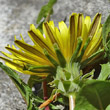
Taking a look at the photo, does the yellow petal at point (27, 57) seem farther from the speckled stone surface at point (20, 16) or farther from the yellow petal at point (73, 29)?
the speckled stone surface at point (20, 16)

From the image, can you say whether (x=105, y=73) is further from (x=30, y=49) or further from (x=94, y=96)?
Result: (x=30, y=49)

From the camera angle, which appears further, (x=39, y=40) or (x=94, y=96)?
(x=39, y=40)

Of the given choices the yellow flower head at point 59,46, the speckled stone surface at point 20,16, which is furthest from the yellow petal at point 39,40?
the speckled stone surface at point 20,16

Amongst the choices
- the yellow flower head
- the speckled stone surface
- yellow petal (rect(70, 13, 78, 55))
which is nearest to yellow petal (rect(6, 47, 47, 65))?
the yellow flower head

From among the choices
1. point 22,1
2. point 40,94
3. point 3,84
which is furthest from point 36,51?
point 22,1

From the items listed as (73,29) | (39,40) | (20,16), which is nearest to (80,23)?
(73,29)
